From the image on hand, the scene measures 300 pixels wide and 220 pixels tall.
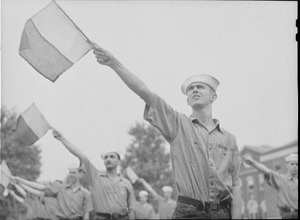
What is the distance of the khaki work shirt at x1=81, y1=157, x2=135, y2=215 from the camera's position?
7520 millimetres

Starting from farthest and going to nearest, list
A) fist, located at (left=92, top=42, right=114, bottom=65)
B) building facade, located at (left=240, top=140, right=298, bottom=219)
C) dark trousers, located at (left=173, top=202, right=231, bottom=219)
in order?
building facade, located at (left=240, top=140, right=298, bottom=219), dark trousers, located at (left=173, top=202, right=231, bottom=219), fist, located at (left=92, top=42, right=114, bottom=65)

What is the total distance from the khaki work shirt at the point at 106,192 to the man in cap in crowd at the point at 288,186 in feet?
6.70

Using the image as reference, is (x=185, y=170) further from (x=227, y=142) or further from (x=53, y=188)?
(x=53, y=188)

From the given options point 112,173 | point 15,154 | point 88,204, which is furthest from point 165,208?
point 15,154

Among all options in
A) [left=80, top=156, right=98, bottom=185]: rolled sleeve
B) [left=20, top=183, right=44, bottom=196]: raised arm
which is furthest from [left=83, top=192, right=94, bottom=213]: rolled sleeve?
[left=20, top=183, right=44, bottom=196]: raised arm

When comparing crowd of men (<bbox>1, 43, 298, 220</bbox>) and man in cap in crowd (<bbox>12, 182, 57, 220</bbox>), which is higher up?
man in cap in crowd (<bbox>12, 182, 57, 220</bbox>)

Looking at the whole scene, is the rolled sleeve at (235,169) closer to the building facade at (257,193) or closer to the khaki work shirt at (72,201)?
the khaki work shirt at (72,201)

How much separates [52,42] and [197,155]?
1.34m

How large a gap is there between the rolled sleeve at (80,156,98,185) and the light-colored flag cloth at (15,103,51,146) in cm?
78

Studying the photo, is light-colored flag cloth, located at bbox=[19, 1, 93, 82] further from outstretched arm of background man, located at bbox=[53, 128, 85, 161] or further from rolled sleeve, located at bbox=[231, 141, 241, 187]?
outstretched arm of background man, located at bbox=[53, 128, 85, 161]

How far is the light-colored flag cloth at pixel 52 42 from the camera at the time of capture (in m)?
4.02

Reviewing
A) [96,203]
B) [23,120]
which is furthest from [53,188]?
[23,120]

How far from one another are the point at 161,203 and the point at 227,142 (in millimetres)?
10221

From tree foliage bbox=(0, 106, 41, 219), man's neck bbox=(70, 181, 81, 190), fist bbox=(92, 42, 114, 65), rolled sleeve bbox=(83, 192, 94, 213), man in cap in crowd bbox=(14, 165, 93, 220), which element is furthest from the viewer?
tree foliage bbox=(0, 106, 41, 219)
